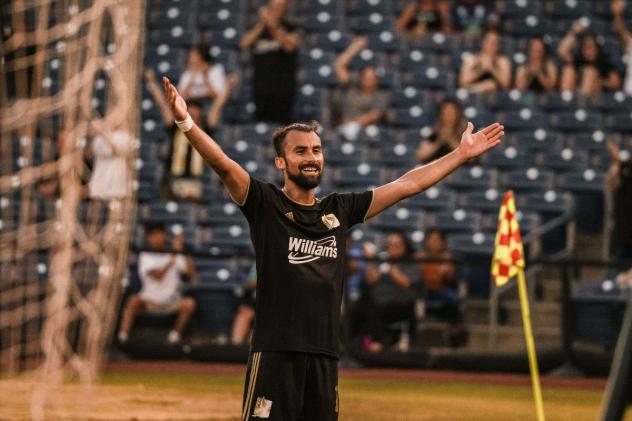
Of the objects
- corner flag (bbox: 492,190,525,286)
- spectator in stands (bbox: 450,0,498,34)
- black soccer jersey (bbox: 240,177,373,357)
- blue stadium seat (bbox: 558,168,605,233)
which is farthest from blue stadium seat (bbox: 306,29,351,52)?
black soccer jersey (bbox: 240,177,373,357)

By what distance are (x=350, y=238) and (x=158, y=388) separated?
412cm

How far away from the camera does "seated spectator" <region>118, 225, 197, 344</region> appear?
1482 cm

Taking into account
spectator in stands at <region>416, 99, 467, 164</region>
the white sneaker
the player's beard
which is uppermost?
spectator in stands at <region>416, 99, 467, 164</region>

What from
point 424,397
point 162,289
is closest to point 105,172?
point 162,289

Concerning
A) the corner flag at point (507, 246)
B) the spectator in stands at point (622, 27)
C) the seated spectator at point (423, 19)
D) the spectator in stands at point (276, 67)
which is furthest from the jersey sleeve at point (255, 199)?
the seated spectator at point (423, 19)

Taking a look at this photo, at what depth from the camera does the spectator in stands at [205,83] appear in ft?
57.9

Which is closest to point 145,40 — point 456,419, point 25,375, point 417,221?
point 417,221

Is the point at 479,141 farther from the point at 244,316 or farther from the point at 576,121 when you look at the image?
the point at 576,121

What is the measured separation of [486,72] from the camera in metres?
17.9

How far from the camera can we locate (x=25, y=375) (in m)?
11.4

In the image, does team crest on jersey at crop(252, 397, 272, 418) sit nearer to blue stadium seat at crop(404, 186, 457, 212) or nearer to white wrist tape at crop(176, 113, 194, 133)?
white wrist tape at crop(176, 113, 194, 133)

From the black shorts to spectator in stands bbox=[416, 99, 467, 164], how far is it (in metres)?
10.7

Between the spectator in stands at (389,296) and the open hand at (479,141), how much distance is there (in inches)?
318

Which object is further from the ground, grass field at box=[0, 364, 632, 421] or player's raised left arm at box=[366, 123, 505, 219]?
player's raised left arm at box=[366, 123, 505, 219]
